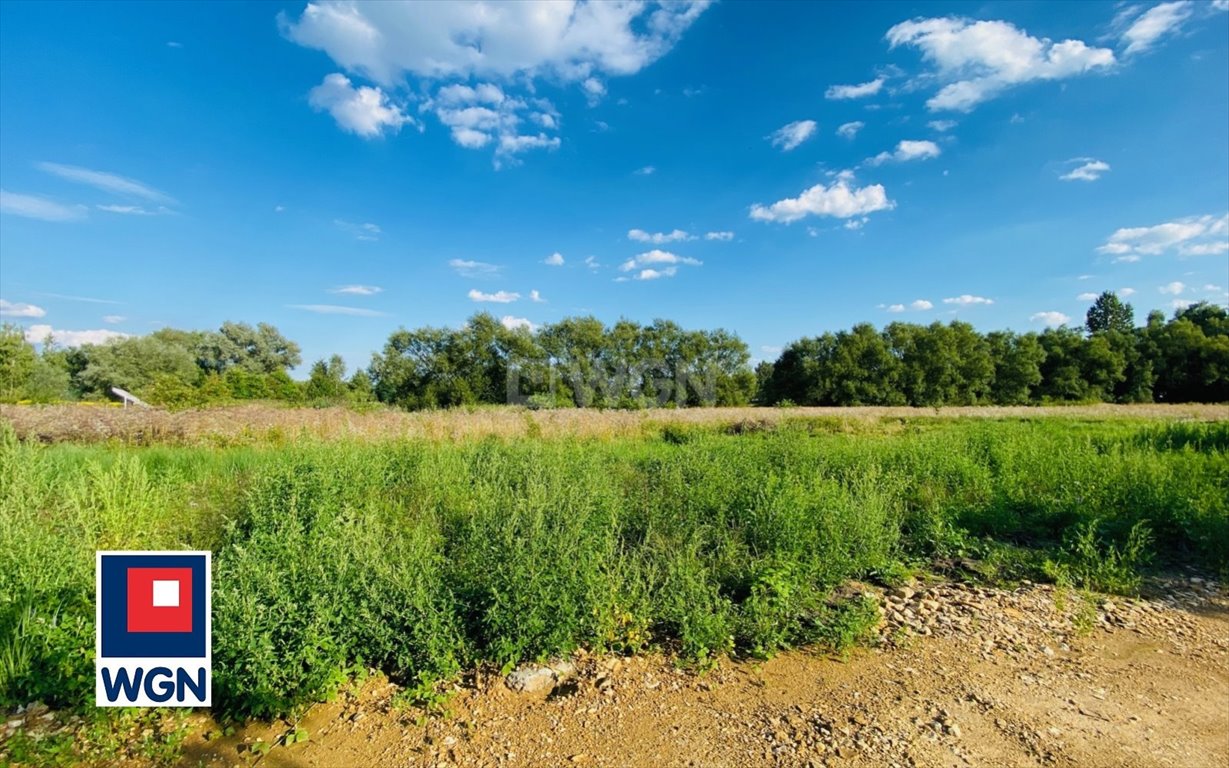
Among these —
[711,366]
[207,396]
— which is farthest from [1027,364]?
[207,396]

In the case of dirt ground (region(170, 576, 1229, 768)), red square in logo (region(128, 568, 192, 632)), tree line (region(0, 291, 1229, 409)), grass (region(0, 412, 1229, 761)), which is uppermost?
tree line (region(0, 291, 1229, 409))

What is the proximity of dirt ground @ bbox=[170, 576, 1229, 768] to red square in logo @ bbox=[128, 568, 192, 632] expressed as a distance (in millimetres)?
850

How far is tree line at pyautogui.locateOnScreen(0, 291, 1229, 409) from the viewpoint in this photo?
40000 mm

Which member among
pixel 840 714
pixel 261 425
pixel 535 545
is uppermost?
pixel 261 425

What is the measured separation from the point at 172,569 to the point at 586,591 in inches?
85.4

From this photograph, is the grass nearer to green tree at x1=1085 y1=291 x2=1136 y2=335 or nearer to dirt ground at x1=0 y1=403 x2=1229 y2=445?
dirt ground at x1=0 y1=403 x2=1229 y2=445

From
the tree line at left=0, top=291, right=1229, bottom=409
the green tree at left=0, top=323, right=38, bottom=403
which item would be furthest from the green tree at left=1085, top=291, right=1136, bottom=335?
the green tree at left=0, top=323, right=38, bottom=403

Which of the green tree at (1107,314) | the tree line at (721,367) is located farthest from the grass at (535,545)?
the green tree at (1107,314)

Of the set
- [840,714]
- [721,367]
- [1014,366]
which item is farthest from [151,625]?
[1014,366]

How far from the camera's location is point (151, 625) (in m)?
2.18

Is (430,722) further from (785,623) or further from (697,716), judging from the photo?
(785,623)

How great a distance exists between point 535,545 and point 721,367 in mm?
42538

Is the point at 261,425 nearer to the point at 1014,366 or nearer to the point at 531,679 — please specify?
the point at 531,679

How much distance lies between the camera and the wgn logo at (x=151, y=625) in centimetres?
213
